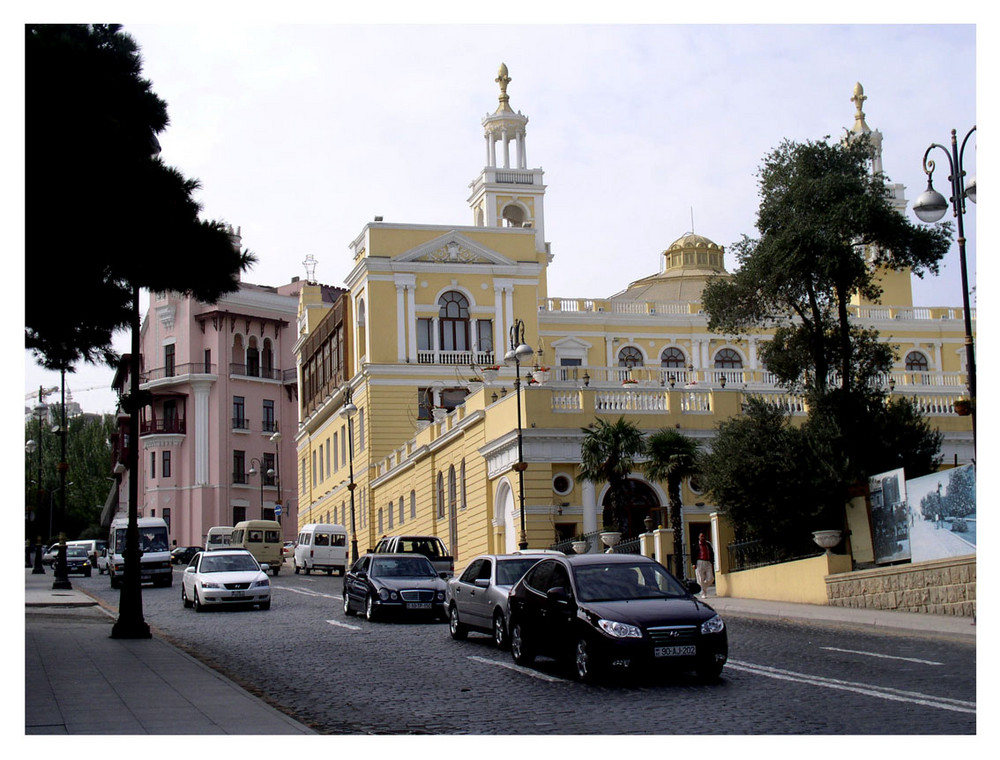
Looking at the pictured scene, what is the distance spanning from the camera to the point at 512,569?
69.1ft

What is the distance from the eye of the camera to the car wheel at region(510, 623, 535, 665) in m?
17.1

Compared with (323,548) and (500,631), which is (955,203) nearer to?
(500,631)

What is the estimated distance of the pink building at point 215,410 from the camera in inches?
3319

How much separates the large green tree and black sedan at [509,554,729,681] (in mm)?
16477

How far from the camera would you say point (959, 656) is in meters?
17.3

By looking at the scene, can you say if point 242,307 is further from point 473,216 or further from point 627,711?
point 627,711

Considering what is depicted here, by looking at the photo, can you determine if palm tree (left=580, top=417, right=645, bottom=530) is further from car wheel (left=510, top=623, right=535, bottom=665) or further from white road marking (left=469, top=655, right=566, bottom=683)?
car wheel (left=510, top=623, right=535, bottom=665)

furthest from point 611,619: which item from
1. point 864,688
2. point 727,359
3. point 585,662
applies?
point 727,359

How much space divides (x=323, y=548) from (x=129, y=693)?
39.7 meters

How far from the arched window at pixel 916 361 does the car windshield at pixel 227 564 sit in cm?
4747

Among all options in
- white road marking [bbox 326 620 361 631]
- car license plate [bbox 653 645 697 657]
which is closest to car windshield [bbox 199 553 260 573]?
white road marking [bbox 326 620 361 631]

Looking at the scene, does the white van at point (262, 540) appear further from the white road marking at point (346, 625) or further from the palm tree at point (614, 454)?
the white road marking at point (346, 625)

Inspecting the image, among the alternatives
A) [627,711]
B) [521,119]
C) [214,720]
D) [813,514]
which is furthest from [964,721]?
[521,119]

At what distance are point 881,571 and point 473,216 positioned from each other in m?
55.9
